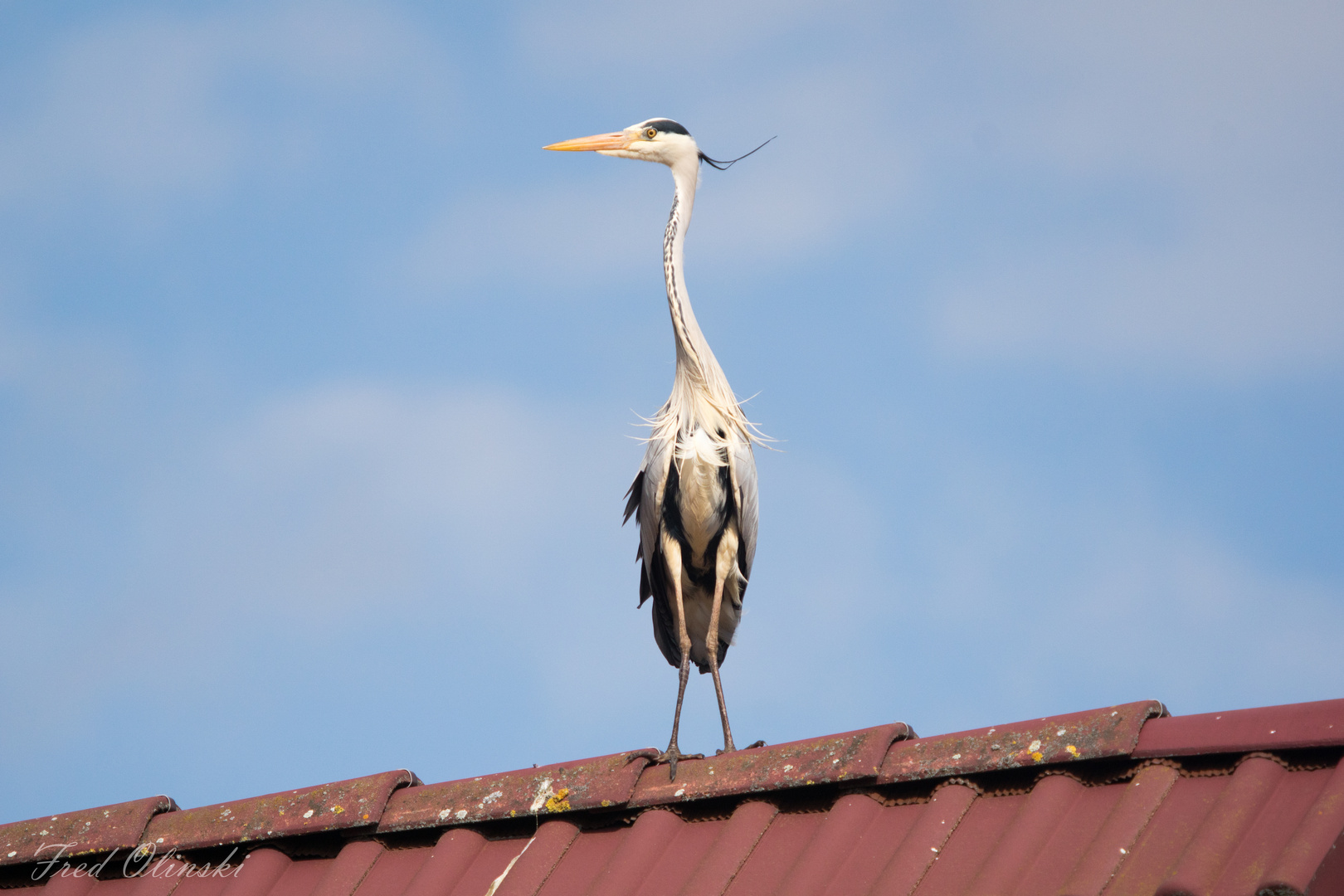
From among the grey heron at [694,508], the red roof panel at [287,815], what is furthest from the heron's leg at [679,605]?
the red roof panel at [287,815]

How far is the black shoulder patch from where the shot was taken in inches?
294

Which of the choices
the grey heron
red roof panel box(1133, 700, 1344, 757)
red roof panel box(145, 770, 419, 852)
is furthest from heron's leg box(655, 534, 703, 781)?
red roof panel box(1133, 700, 1344, 757)

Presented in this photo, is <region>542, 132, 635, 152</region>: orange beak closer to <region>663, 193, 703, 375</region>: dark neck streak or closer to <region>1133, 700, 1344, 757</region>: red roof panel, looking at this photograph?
<region>663, 193, 703, 375</region>: dark neck streak

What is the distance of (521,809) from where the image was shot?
13.1ft

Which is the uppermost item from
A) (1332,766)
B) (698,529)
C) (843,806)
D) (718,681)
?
(1332,766)

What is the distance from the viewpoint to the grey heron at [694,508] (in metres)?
6.20

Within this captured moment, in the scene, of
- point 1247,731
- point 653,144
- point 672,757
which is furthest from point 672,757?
point 653,144

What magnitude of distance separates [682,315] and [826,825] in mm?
3580

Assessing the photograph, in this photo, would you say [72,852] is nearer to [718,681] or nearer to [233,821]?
[233,821]

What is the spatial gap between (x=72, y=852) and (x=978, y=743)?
10.8ft

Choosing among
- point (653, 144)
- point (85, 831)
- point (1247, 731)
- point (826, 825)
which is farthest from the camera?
point (653, 144)

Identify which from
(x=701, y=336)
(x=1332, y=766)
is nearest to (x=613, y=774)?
(x=1332, y=766)

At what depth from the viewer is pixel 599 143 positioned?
7641 millimetres
